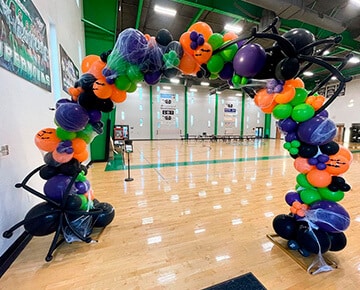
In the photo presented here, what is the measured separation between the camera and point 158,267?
1714 millimetres

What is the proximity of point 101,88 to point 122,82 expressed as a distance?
0.70ft

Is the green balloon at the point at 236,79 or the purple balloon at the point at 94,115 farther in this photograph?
the purple balloon at the point at 94,115

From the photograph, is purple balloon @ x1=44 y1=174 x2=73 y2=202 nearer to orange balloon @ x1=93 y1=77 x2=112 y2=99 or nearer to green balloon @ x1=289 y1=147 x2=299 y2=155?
orange balloon @ x1=93 y1=77 x2=112 y2=99

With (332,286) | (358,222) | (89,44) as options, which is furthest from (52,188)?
(89,44)

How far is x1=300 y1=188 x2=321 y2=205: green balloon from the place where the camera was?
A: 5.77 ft

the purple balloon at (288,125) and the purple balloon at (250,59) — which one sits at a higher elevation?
the purple balloon at (250,59)

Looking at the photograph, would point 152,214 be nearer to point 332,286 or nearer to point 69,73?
point 332,286

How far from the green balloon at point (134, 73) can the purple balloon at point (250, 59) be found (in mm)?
946

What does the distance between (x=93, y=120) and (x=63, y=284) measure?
154cm

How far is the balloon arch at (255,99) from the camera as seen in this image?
155cm

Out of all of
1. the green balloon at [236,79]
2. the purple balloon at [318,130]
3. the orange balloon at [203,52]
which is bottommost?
the purple balloon at [318,130]

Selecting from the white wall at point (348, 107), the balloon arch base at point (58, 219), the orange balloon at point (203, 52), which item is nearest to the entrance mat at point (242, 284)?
the balloon arch base at point (58, 219)

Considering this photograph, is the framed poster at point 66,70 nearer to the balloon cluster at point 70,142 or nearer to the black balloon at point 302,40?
the balloon cluster at point 70,142

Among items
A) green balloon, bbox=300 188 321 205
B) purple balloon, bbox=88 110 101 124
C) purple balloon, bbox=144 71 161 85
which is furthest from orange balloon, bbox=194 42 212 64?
green balloon, bbox=300 188 321 205
